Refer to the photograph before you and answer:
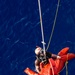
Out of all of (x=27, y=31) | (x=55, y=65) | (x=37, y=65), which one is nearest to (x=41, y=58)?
(x=37, y=65)

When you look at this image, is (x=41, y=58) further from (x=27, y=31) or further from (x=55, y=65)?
(x=27, y=31)

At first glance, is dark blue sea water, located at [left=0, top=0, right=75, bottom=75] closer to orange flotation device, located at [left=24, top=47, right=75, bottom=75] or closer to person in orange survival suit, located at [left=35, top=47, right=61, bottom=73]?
orange flotation device, located at [left=24, top=47, right=75, bottom=75]

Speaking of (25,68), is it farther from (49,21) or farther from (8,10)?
(8,10)

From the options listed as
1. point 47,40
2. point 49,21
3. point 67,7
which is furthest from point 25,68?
point 67,7

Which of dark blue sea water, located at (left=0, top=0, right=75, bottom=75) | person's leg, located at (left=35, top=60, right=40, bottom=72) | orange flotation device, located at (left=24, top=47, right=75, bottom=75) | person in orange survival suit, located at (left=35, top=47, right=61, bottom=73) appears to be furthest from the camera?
dark blue sea water, located at (left=0, top=0, right=75, bottom=75)

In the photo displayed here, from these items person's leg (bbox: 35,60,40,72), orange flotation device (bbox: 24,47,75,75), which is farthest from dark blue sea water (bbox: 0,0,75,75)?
person's leg (bbox: 35,60,40,72)
